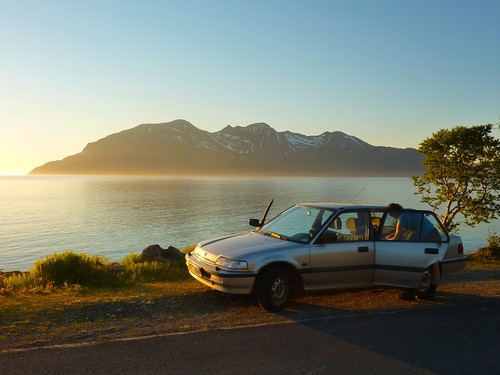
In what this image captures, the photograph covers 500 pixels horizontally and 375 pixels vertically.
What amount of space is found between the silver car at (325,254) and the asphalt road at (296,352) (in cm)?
92

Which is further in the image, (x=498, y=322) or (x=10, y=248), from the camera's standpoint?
(x=10, y=248)

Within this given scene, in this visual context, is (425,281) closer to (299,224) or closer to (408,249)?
(408,249)

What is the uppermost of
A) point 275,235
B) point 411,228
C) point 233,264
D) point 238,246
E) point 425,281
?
point 411,228

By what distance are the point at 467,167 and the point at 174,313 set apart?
1462cm

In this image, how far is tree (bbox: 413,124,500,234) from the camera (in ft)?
55.1

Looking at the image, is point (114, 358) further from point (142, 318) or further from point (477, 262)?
point (477, 262)

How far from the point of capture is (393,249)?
8055 millimetres

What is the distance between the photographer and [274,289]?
7.22 m

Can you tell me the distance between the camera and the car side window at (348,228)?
7.77 m

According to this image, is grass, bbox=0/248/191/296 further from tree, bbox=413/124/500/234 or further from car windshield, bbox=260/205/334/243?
tree, bbox=413/124/500/234

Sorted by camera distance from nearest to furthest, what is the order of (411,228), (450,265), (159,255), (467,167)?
(411,228), (450,265), (159,255), (467,167)

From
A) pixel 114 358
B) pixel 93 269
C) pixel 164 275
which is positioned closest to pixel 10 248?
pixel 93 269

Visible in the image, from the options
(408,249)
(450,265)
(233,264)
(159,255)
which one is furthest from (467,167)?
(233,264)

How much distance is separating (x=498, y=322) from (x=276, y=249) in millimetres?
3880
